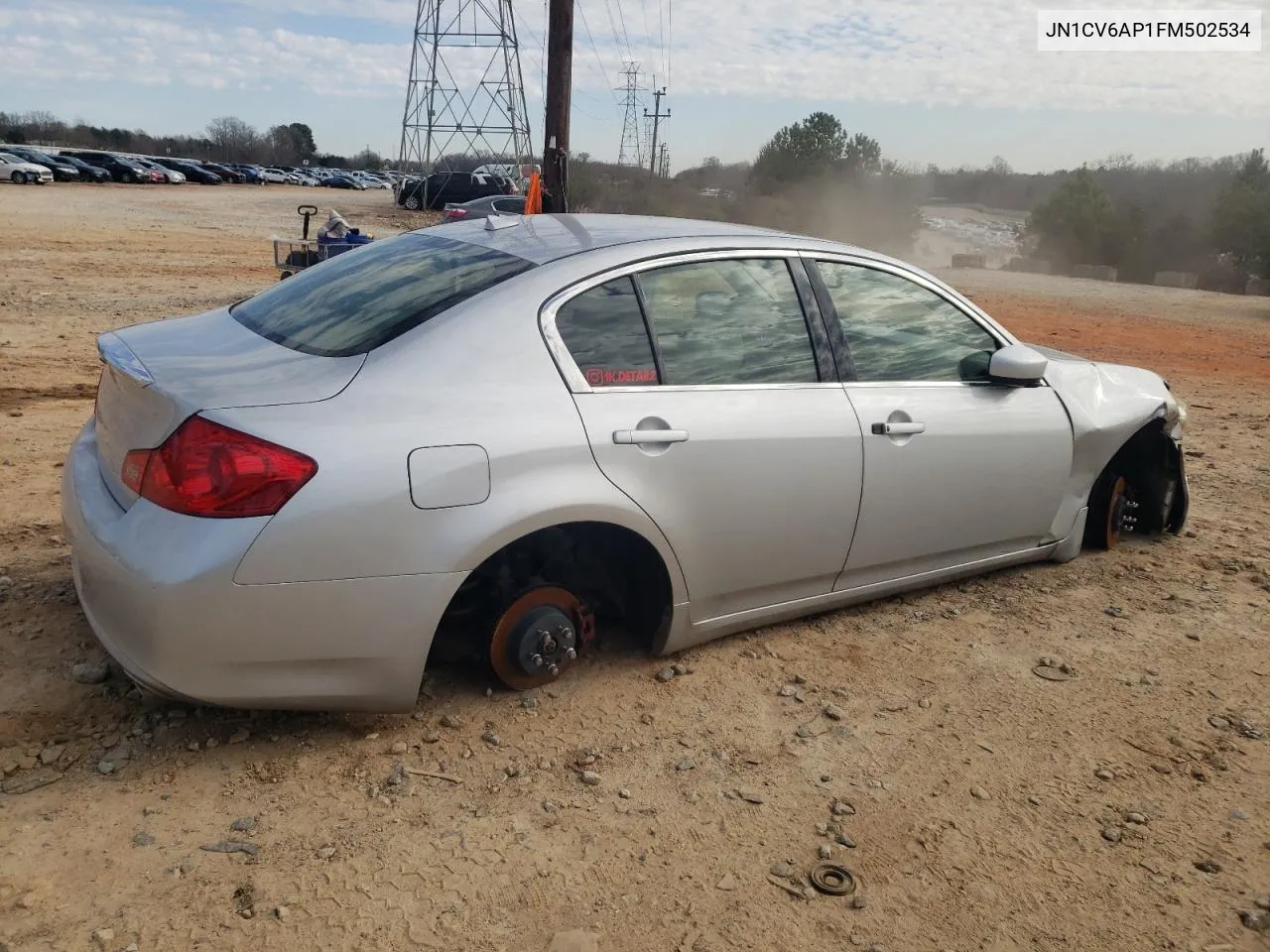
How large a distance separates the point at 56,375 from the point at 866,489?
6.64 m

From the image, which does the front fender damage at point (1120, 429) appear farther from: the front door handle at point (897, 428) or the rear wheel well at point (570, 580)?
the rear wheel well at point (570, 580)

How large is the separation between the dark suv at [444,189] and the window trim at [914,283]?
123 ft

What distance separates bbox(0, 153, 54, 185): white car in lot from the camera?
40969 mm

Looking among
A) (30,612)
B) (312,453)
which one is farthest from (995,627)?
(30,612)

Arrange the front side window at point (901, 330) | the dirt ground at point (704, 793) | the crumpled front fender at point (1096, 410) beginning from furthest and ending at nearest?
the crumpled front fender at point (1096, 410)
the front side window at point (901, 330)
the dirt ground at point (704, 793)

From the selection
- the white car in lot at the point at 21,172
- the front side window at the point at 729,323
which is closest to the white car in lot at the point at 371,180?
the white car in lot at the point at 21,172

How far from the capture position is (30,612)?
3615mm

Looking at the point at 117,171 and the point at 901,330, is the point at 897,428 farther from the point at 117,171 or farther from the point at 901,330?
the point at 117,171

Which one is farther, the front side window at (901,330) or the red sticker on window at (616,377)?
the front side window at (901,330)

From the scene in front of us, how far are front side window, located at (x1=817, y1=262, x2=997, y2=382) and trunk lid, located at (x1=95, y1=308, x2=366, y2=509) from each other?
1.83 meters

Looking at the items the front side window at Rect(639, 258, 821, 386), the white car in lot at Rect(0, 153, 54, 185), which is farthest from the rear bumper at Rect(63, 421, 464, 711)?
the white car in lot at Rect(0, 153, 54, 185)

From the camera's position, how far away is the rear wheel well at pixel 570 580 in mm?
3178

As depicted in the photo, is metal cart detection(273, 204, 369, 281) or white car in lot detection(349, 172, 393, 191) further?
white car in lot detection(349, 172, 393, 191)

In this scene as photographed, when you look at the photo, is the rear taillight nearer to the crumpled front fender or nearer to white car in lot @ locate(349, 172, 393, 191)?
the crumpled front fender
